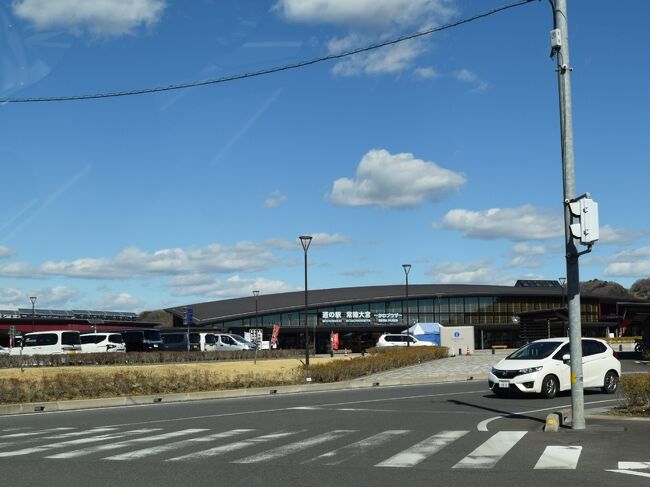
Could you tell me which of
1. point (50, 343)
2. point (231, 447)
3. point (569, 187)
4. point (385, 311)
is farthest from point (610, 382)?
point (385, 311)

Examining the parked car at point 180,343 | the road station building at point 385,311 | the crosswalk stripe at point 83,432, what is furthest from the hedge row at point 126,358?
the road station building at point 385,311

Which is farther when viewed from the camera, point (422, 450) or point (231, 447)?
point (231, 447)

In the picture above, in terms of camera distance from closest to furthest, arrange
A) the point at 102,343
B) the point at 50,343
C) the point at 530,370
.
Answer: the point at 530,370
the point at 50,343
the point at 102,343

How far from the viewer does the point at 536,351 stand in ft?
65.5

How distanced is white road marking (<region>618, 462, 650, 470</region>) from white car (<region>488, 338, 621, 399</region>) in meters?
8.92

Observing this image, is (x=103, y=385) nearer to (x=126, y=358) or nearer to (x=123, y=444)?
(x=123, y=444)

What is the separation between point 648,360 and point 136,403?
99.3ft

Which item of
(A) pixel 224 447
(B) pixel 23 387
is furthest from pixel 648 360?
(A) pixel 224 447

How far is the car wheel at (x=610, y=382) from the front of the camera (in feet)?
66.9

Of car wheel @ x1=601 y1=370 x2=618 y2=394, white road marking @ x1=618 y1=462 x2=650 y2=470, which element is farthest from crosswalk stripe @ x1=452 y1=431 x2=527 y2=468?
car wheel @ x1=601 y1=370 x2=618 y2=394

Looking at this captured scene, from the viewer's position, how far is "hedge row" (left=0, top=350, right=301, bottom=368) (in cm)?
4019

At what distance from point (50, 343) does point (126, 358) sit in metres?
7.17

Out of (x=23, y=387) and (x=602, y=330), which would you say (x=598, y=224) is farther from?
(x=602, y=330)

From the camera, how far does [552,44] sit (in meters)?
12.4
